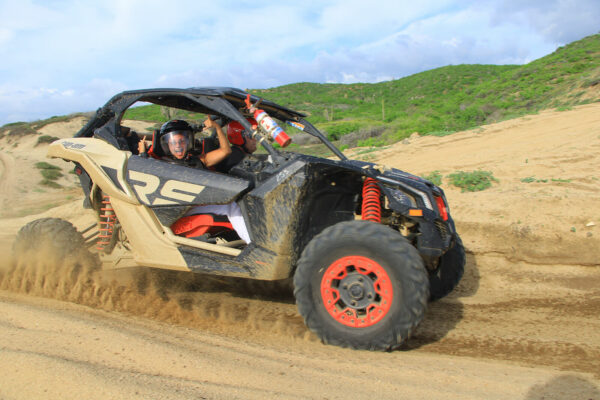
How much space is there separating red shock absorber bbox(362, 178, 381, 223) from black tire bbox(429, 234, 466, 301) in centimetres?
113

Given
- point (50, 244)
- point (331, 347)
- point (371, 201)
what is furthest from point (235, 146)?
point (50, 244)

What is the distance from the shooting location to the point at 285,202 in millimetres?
3795

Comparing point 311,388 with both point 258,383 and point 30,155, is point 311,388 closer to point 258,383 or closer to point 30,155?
point 258,383

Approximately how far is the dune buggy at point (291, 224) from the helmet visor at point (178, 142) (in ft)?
1.09

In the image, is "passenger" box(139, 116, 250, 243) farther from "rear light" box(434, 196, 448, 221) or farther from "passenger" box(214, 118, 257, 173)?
"rear light" box(434, 196, 448, 221)

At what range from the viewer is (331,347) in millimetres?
3543

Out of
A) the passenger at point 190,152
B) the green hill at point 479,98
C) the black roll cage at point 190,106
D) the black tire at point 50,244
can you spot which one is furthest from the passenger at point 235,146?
the black tire at point 50,244

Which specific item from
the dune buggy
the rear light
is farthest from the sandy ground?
the rear light

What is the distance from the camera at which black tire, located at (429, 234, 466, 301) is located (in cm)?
454

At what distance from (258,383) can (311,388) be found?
327mm

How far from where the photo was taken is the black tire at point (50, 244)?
4910 mm

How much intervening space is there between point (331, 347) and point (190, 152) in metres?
2.45

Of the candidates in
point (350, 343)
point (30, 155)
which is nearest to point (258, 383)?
point (350, 343)

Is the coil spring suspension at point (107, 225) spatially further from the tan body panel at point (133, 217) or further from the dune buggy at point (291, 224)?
the tan body panel at point (133, 217)
